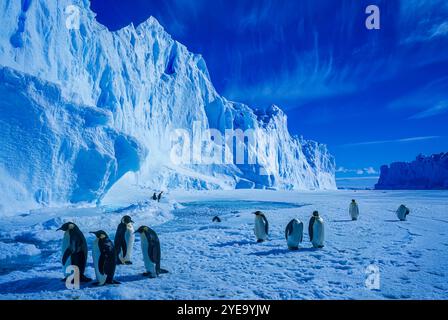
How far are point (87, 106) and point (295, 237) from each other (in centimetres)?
1482

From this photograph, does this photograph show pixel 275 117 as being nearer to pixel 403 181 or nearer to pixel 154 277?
pixel 403 181

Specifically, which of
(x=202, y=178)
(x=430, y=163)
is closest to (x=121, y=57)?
(x=202, y=178)

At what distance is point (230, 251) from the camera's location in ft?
21.1

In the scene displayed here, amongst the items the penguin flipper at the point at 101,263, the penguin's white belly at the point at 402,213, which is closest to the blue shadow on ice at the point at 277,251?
the penguin flipper at the point at 101,263

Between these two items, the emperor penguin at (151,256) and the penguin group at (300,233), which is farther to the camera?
the penguin group at (300,233)

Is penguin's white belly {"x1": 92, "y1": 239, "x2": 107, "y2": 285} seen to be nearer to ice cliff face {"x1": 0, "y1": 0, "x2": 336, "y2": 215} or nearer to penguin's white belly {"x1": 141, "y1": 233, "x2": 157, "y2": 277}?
penguin's white belly {"x1": 141, "y1": 233, "x2": 157, "y2": 277}

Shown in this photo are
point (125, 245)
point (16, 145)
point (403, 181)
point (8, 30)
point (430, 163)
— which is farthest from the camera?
point (403, 181)

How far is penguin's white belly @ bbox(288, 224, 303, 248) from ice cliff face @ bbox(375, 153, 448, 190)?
69018 millimetres

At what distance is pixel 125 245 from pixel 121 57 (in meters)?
32.3

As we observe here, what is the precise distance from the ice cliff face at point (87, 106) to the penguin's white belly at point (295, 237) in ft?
39.9

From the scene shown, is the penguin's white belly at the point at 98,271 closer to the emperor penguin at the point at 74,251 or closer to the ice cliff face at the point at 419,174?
the emperor penguin at the point at 74,251

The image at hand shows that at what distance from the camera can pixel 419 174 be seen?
224ft

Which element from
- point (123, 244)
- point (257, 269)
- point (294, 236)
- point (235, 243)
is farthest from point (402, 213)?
point (123, 244)

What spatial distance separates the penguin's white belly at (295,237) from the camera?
21.8 ft
